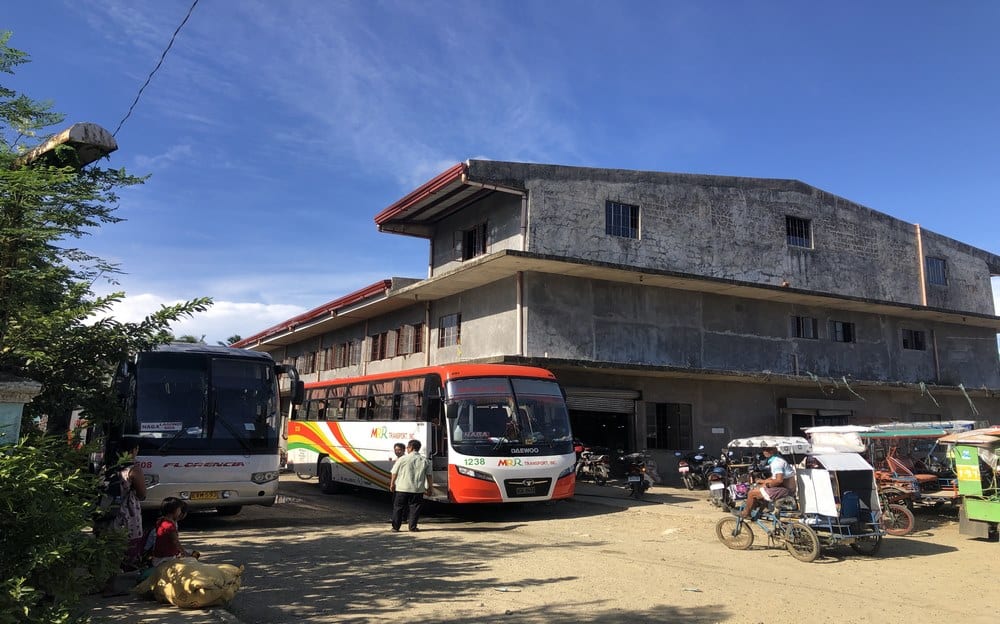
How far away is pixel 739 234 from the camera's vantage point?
2223cm

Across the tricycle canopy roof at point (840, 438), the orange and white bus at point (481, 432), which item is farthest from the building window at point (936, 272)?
the orange and white bus at point (481, 432)

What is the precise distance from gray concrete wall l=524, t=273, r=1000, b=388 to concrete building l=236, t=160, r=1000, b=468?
5cm

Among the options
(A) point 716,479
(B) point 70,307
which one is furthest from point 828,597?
(B) point 70,307

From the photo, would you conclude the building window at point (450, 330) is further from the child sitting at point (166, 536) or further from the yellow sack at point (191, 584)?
the yellow sack at point (191, 584)

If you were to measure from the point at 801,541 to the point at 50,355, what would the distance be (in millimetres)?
9286

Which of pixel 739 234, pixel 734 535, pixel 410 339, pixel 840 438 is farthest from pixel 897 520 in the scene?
pixel 410 339

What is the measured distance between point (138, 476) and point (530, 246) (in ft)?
41.6

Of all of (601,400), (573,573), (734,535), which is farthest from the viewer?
(601,400)

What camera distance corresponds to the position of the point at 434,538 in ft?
35.0

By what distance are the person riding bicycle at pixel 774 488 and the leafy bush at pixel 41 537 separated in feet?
27.5

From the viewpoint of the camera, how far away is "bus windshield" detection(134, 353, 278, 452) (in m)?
10.7

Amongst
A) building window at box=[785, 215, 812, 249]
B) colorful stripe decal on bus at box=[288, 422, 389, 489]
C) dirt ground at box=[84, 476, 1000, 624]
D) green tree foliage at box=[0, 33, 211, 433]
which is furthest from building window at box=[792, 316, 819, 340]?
green tree foliage at box=[0, 33, 211, 433]

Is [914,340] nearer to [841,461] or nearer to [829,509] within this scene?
[841,461]

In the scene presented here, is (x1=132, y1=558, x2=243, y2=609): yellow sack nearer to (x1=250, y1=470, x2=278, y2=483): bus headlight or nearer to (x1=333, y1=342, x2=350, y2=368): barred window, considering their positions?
(x1=250, y1=470, x2=278, y2=483): bus headlight
